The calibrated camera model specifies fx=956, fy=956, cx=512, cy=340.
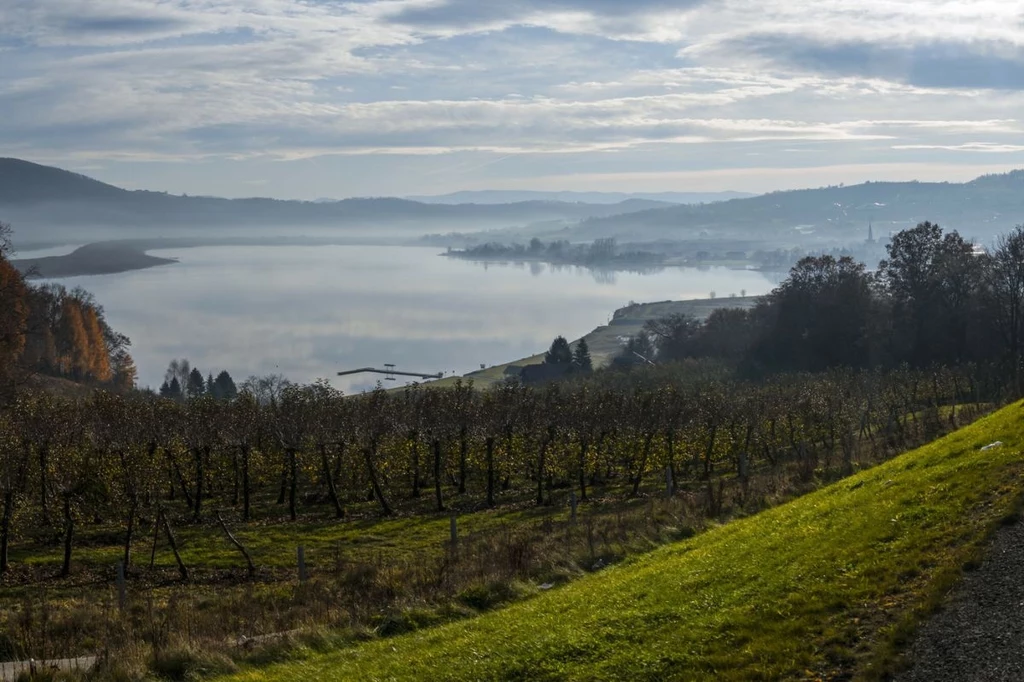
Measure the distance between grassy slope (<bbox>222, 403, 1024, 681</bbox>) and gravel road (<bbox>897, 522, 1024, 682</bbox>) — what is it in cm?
25

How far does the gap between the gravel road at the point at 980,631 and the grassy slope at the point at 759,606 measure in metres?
0.25

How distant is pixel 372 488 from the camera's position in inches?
1308

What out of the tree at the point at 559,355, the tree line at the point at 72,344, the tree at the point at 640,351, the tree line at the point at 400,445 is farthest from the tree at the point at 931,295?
the tree line at the point at 72,344

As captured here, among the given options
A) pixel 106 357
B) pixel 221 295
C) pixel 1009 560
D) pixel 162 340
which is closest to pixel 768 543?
pixel 1009 560

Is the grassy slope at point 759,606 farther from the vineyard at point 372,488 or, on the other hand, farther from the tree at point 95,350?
the tree at point 95,350

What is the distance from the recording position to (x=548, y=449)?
32.3m

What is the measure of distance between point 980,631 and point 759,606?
2.19 metres

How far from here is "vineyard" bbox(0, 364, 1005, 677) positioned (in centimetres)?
1550

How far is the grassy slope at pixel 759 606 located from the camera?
8.74m

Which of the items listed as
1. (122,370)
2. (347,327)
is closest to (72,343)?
(122,370)

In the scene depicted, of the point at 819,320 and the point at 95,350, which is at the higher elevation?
the point at 95,350

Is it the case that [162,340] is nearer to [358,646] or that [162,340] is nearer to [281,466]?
[281,466]

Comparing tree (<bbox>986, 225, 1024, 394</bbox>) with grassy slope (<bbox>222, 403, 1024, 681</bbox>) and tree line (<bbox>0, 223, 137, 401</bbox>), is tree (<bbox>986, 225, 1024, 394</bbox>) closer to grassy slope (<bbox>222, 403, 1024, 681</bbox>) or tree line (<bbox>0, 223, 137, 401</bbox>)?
grassy slope (<bbox>222, 403, 1024, 681</bbox>)

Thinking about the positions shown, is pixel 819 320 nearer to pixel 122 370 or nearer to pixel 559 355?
pixel 559 355
